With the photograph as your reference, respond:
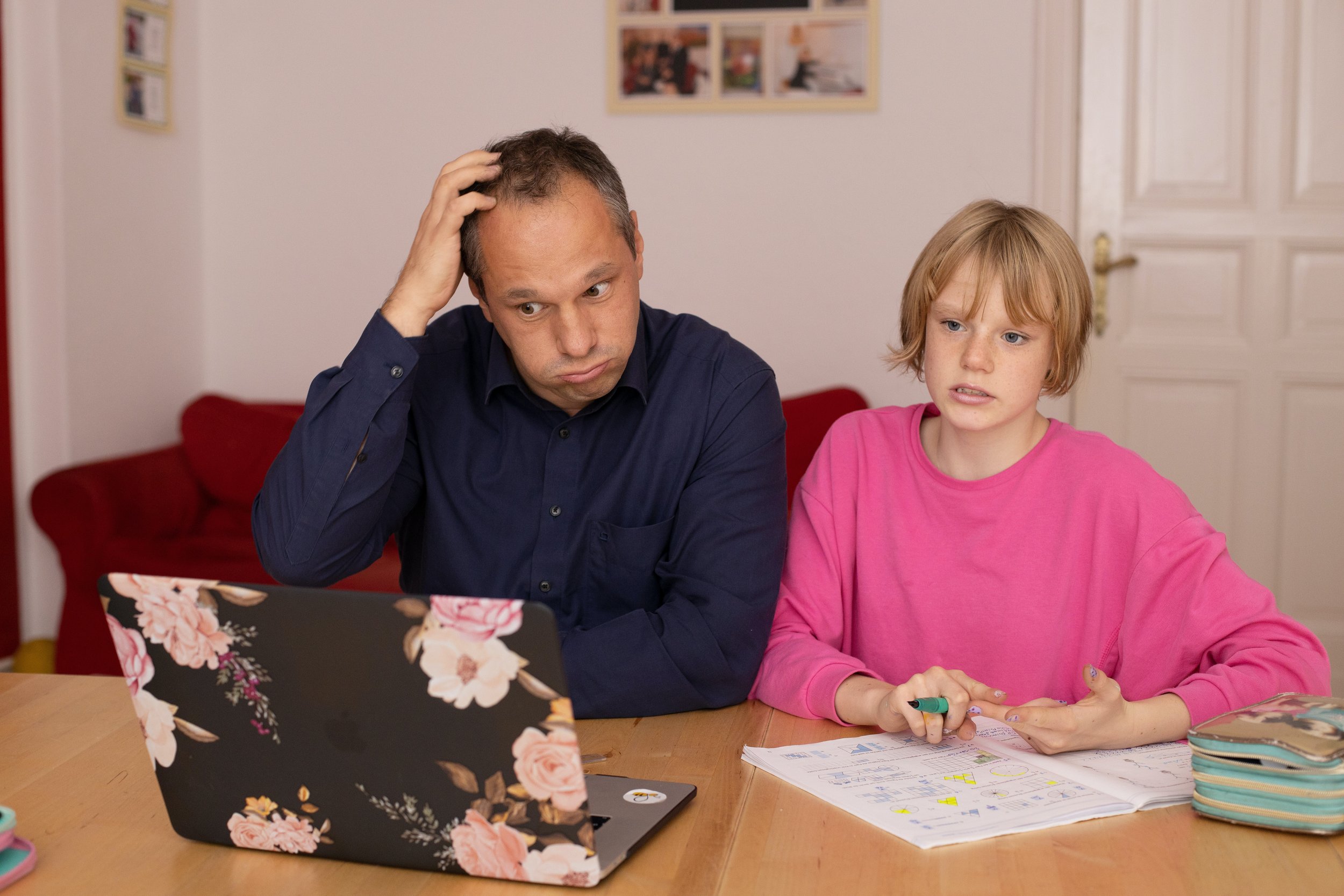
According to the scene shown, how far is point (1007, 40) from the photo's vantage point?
3.18 metres

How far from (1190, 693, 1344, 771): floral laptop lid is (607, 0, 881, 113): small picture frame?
2.48m

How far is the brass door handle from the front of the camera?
326cm

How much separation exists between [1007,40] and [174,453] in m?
2.50

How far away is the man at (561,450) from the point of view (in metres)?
1.35

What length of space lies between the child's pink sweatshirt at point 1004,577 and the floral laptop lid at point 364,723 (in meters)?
0.49

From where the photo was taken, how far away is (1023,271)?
4.64ft

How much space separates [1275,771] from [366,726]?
2.34 feet

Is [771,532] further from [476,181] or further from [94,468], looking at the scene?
[94,468]

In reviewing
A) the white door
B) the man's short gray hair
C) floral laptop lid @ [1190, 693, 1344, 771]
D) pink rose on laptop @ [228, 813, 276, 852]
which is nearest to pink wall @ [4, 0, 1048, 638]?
the white door

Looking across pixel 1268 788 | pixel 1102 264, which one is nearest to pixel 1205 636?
pixel 1268 788

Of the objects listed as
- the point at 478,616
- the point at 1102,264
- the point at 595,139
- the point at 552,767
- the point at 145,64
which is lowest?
the point at 552,767

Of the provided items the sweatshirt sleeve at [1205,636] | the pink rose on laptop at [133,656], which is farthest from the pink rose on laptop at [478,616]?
the sweatshirt sleeve at [1205,636]

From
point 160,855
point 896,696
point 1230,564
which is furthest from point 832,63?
point 160,855

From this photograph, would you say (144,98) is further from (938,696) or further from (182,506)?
(938,696)
